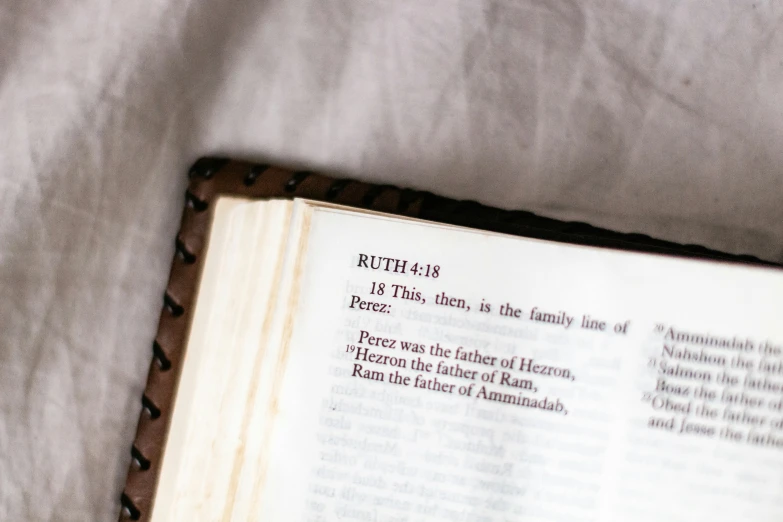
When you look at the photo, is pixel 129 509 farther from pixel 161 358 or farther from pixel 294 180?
pixel 294 180

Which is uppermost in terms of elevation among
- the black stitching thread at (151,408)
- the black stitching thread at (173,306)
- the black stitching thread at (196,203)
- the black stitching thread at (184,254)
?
the black stitching thread at (196,203)

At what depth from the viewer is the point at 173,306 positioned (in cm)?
37

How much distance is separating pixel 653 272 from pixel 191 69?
28 cm

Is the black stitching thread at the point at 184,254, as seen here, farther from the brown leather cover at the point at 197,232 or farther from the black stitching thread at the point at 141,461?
the black stitching thread at the point at 141,461

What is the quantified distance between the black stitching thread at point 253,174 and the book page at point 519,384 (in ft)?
0.20

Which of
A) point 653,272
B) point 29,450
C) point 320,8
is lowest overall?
point 29,450

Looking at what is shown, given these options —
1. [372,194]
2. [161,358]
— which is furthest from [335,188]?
[161,358]

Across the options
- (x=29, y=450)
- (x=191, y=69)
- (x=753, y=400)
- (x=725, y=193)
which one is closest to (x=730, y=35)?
(x=725, y=193)

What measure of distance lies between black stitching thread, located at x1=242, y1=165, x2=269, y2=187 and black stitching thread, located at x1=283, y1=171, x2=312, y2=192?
0.02 meters

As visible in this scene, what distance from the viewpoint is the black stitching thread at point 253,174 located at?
14.7 inches

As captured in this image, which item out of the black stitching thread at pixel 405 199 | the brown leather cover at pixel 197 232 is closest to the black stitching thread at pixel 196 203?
the brown leather cover at pixel 197 232

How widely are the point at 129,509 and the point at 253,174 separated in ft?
0.65

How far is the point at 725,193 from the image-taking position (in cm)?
38

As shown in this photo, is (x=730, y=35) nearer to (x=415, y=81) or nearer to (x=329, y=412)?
(x=415, y=81)
